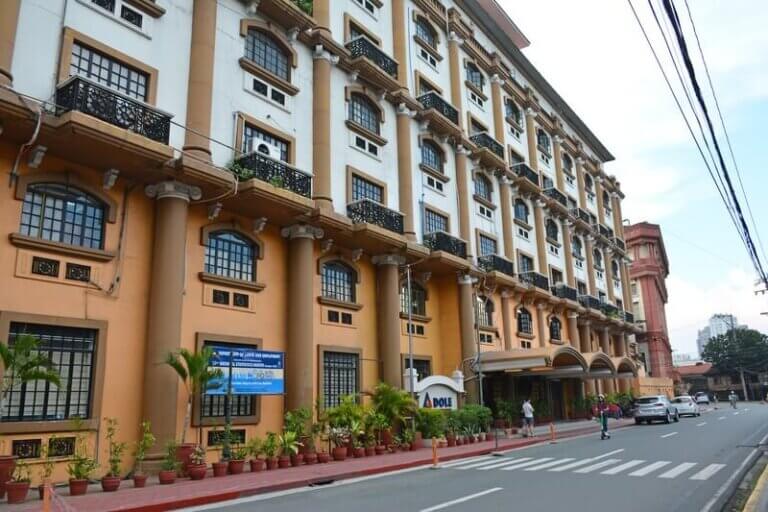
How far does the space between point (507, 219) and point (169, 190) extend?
21977 mm

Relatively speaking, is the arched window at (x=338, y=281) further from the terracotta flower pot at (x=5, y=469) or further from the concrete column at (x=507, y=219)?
the concrete column at (x=507, y=219)

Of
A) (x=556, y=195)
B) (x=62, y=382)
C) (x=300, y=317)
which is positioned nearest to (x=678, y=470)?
(x=300, y=317)

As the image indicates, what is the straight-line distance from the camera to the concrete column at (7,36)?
507 inches

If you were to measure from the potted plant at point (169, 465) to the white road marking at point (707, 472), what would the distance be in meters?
11.7

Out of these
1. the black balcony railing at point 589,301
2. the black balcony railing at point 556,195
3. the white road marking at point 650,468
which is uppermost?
the black balcony railing at point 556,195

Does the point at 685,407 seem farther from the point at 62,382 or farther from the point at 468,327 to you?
the point at 62,382

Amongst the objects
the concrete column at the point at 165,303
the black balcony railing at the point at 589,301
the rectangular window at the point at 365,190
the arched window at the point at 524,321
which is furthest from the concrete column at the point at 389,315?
the black balcony railing at the point at 589,301

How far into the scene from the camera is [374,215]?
73.5ft

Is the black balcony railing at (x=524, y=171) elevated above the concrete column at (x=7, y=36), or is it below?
above

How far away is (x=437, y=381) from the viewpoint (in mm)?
23016

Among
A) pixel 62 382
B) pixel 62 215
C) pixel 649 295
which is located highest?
pixel 649 295

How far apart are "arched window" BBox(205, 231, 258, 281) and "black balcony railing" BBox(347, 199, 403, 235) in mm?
Answer: 4411

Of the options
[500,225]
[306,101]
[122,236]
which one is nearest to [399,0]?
[306,101]

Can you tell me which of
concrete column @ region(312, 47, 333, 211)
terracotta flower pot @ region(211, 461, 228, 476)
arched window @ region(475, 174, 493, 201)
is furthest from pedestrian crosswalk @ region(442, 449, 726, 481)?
arched window @ region(475, 174, 493, 201)
